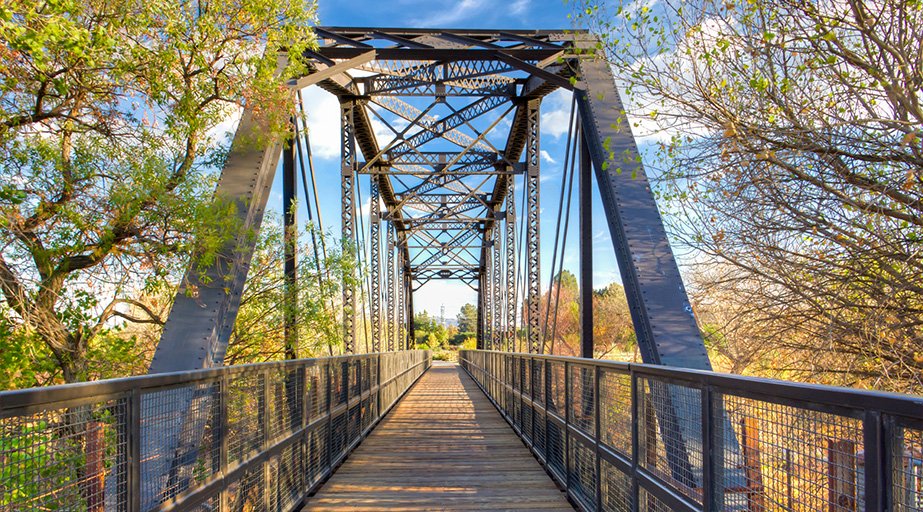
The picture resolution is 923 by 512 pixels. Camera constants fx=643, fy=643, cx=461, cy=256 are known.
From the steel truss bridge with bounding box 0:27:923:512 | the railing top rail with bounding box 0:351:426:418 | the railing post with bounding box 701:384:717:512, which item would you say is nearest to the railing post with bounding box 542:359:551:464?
the steel truss bridge with bounding box 0:27:923:512

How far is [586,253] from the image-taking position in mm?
7848

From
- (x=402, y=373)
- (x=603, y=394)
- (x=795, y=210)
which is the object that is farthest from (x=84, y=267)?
(x=402, y=373)

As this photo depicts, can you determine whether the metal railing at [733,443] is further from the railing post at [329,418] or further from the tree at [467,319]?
the tree at [467,319]

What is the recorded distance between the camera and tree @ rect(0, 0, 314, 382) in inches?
200

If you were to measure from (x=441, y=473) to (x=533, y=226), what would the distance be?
8.79m

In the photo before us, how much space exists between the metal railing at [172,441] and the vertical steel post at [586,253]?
315 centimetres

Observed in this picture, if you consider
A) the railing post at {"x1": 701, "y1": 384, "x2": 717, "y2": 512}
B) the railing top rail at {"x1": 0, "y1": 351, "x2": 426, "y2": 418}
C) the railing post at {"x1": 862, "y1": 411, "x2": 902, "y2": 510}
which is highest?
the railing top rail at {"x1": 0, "y1": 351, "x2": 426, "y2": 418}

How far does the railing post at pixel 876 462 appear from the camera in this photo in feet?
5.00

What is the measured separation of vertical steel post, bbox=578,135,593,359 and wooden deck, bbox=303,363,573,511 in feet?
4.95

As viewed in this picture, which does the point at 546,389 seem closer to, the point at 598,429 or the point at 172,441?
the point at 598,429

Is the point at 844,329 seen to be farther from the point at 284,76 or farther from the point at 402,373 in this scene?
the point at 402,373

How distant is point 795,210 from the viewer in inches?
191

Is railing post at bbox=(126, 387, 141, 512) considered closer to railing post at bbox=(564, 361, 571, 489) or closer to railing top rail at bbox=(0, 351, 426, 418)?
railing top rail at bbox=(0, 351, 426, 418)

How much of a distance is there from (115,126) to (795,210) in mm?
5843
